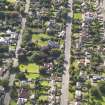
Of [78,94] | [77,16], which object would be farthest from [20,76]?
[77,16]

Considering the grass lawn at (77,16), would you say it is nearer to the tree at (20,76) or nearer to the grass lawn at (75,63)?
the grass lawn at (75,63)

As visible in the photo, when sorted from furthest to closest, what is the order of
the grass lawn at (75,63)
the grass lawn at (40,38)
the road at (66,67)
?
1. the grass lawn at (40,38)
2. the grass lawn at (75,63)
3. the road at (66,67)

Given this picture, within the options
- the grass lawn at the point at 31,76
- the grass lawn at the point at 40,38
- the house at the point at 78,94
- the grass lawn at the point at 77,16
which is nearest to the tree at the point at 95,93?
the house at the point at 78,94

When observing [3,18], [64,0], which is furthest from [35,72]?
[64,0]

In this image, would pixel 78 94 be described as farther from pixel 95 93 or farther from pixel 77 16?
pixel 77 16

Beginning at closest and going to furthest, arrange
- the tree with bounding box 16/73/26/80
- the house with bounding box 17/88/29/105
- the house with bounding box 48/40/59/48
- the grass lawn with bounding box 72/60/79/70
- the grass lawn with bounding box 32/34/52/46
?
the house with bounding box 17/88/29/105
the tree with bounding box 16/73/26/80
the grass lawn with bounding box 72/60/79/70
the house with bounding box 48/40/59/48
the grass lawn with bounding box 32/34/52/46

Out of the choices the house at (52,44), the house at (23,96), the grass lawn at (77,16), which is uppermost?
the grass lawn at (77,16)

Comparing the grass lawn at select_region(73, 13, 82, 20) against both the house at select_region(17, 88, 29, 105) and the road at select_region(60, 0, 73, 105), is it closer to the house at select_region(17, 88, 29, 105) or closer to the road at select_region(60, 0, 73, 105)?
the road at select_region(60, 0, 73, 105)

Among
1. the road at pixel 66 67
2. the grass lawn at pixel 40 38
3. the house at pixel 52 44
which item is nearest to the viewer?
the road at pixel 66 67

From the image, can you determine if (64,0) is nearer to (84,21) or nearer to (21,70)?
(84,21)

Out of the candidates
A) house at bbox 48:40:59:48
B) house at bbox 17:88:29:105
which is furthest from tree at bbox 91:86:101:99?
house at bbox 48:40:59:48

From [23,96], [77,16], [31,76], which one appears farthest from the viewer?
[77,16]
